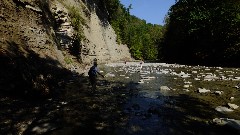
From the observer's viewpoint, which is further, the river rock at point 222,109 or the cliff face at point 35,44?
the cliff face at point 35,44

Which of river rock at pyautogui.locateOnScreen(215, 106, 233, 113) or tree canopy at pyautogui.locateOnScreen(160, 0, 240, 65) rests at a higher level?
tree canopy at pyautogui.locateOnScreen(160, 0, 240, 65)

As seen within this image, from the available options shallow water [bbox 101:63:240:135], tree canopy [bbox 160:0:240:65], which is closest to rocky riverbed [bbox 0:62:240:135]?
shallow water [bbox 101:63:240:135]

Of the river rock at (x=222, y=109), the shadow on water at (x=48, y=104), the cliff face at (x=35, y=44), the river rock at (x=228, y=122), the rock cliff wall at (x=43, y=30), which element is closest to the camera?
the river rock at (x=228, y=122)

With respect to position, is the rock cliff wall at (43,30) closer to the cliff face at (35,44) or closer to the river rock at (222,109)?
the cliff face at (35,44)

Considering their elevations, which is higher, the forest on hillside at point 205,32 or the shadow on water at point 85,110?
the forest on hillside at point 205,32

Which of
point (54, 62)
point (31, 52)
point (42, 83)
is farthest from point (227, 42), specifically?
point (42, 83)

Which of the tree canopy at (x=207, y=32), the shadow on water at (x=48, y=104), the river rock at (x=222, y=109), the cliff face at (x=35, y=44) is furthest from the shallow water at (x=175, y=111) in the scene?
the tree canopy at (x=207, y=32)

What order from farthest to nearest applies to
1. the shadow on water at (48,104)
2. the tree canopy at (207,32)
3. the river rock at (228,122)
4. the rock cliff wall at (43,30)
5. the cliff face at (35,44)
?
the tree canopy at (207,32)
the rock cliff wall at (43,30)
the cliff face at (35,44)
the shadow on water at (48,104)
the river rock at (228,122)

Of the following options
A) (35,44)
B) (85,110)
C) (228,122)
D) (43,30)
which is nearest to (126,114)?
(85,110)

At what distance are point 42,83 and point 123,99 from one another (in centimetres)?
371

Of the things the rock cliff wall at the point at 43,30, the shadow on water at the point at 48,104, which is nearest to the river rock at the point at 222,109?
the shadow on water at the point at 48,104

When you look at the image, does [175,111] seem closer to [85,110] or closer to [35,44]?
[85,110]

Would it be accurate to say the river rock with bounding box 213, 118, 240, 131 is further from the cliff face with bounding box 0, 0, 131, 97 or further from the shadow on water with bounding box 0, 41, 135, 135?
the cliff face with bounding box 0, 0, 131, 97

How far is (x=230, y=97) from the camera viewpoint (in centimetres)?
1419
